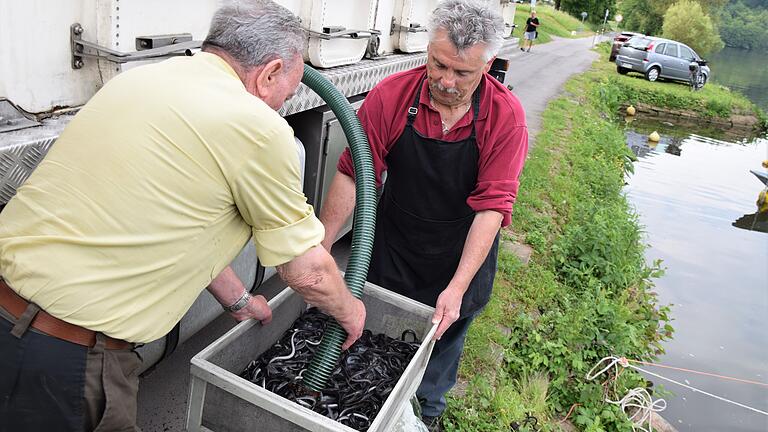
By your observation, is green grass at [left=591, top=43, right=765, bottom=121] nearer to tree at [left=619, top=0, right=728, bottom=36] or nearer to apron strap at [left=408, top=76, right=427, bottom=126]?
apron strap at [left=408, top=76, right=427, bottom=126]

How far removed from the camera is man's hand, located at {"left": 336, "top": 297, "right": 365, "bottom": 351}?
2.03m

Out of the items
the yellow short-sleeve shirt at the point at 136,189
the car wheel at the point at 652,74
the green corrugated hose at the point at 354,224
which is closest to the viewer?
the yellow short-sleeve shirt at the point at 136,189

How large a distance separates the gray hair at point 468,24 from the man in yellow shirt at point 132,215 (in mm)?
805

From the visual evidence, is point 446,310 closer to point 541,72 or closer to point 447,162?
point 447,162

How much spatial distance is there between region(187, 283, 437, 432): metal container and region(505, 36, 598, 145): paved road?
7.87 metres

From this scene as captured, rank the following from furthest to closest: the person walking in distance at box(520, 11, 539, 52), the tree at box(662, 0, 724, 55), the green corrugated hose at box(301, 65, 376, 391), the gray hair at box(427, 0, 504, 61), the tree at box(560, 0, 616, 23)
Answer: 1. the tree at box(560, 0, 616, 23)
2. the tree at box(662, 0, 724, 55)
3. the person walking in distance at box(520, 11, 539, 52)
4. the gray hair at box(427, 0, 504, 61)
5. the green corrugated hose at box(301, 65, 376, 391)

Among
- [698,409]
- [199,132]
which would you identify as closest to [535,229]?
[698,409]

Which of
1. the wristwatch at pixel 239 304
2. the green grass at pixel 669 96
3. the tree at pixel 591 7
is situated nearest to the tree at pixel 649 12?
the tree at pixel 591 7

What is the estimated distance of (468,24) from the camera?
2.27 meters

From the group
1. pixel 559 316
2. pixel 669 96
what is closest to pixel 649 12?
pixel 669 96

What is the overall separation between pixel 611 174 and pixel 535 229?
12.2 ft

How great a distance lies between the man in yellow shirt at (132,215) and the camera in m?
1.52

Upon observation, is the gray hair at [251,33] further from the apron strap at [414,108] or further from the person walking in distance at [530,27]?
the person walking in distance at [530,27]

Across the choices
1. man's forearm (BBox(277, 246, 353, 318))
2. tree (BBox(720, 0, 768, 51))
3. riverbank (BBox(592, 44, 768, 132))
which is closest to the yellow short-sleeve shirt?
man's forearm (BBox(277, 246, 353, 318))
